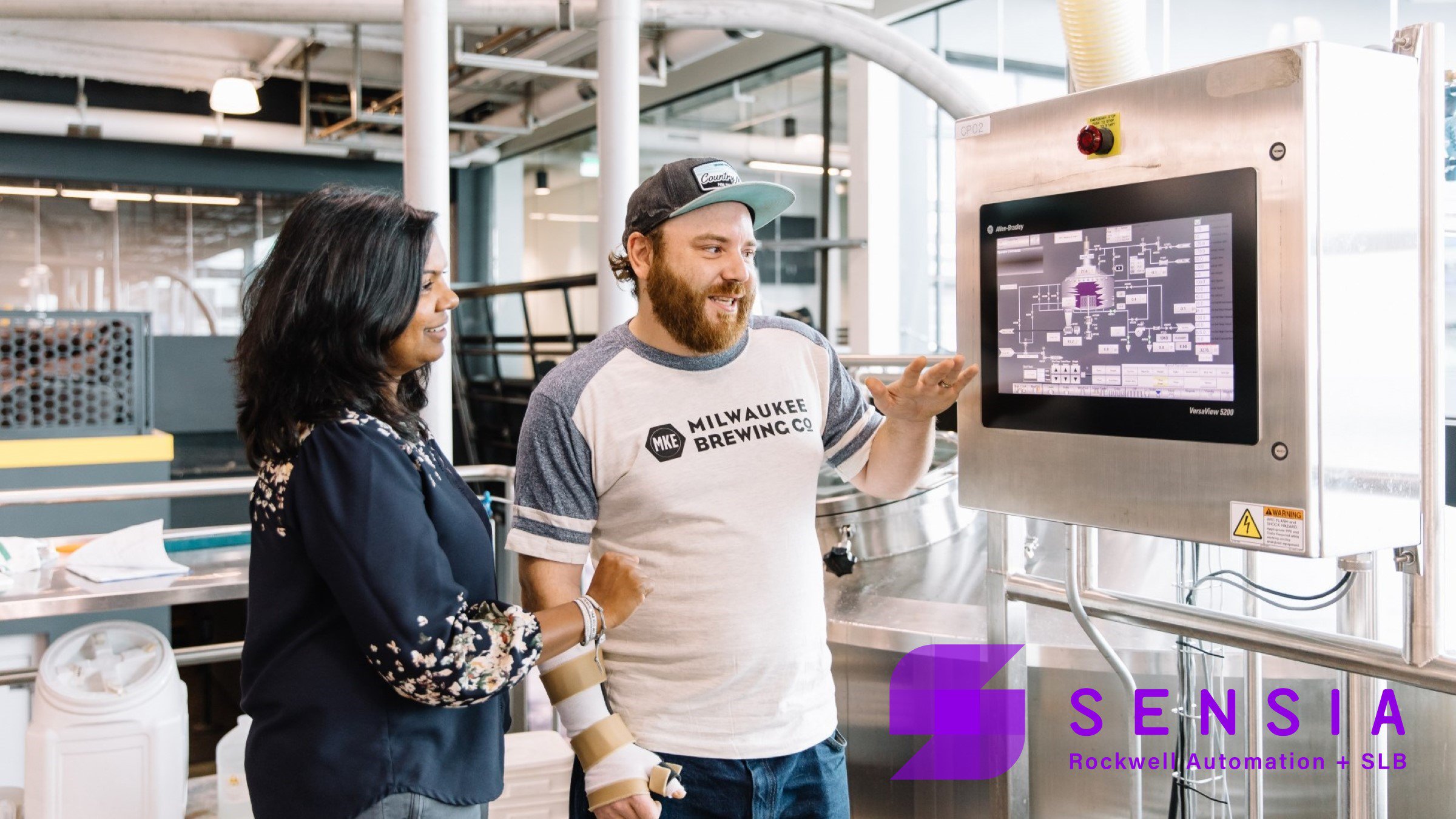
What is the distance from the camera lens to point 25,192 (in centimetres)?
933

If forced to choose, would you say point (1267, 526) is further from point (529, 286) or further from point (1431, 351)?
point (529, 286)

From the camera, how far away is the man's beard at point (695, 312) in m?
1.58

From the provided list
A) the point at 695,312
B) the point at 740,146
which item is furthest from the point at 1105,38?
the point at 740,146

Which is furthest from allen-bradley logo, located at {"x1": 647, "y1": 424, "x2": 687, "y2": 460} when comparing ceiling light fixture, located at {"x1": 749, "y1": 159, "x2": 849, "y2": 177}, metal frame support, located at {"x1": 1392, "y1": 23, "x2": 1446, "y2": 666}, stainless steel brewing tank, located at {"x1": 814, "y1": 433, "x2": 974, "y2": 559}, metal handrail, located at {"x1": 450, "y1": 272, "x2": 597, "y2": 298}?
ceiling light fixture, located at {"x1": 749, "y1": 159, "x2": 849, "y2": 177}

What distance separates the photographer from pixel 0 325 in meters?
3.83

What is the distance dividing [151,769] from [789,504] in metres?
1.84

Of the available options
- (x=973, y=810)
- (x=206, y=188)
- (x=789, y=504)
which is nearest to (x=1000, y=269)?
(x=789, y=504)

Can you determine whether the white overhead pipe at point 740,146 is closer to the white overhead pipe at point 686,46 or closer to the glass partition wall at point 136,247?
the white overhead pipe at point 686,46

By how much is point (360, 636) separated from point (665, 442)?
499 millimetres

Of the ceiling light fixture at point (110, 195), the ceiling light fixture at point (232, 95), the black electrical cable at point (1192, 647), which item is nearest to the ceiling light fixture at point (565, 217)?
the ceiling light fixture at point (110, 195)

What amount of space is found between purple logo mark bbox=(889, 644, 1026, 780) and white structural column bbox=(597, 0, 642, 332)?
1.56 meters

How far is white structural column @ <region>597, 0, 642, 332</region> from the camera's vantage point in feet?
12.0

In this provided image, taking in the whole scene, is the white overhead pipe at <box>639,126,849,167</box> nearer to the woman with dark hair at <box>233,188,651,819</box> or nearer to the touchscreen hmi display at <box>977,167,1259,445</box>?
the touchscreen hmi display at <box>977,167,1259,445</box>

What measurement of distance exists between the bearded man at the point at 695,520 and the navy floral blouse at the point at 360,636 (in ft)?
0.72
